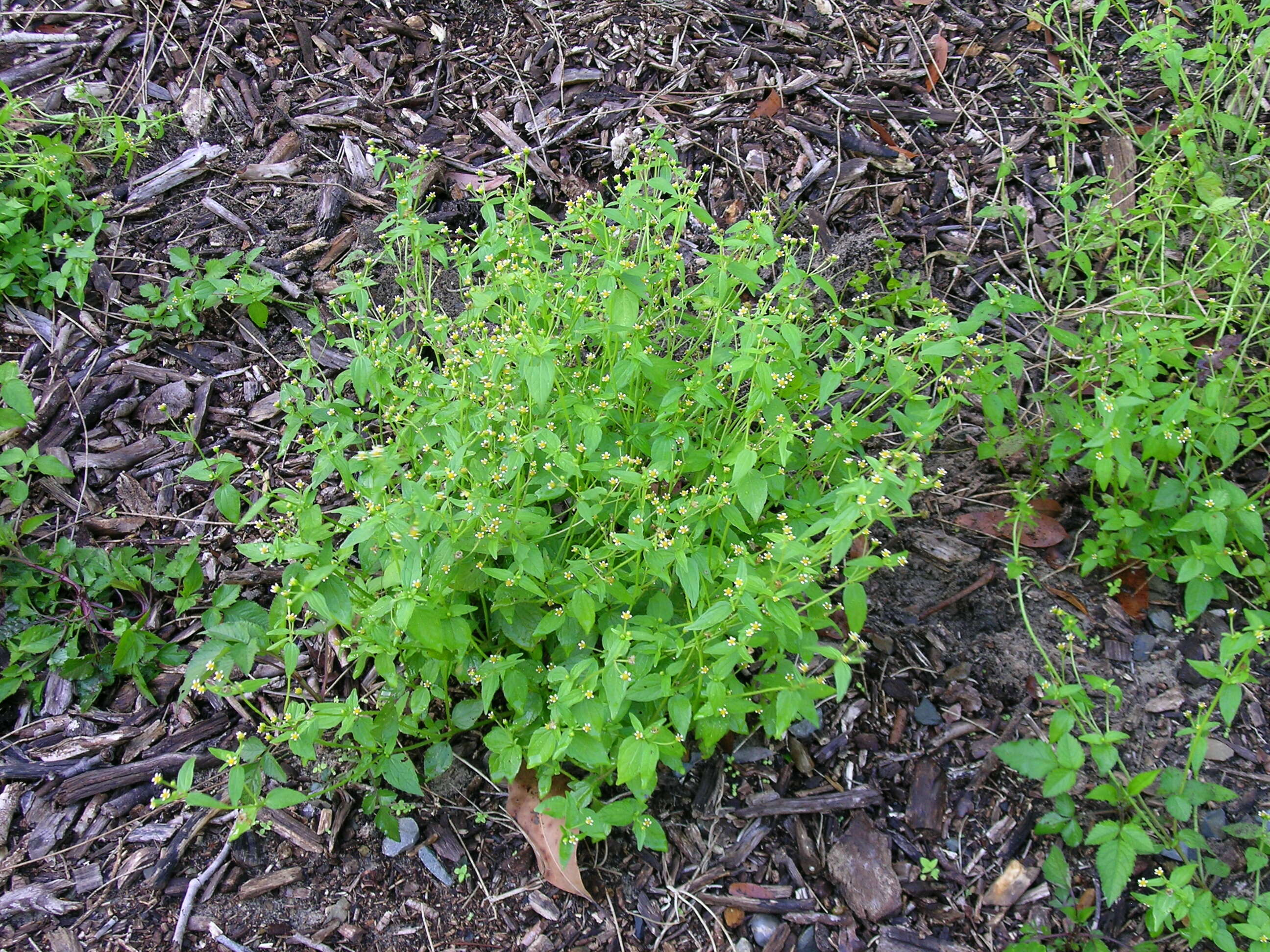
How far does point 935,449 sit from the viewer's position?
12.3 ft

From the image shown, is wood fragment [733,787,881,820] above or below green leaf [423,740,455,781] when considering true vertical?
below

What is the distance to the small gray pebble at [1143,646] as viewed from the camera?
3.21 metres

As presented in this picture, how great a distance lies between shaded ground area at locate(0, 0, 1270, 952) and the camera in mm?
2736

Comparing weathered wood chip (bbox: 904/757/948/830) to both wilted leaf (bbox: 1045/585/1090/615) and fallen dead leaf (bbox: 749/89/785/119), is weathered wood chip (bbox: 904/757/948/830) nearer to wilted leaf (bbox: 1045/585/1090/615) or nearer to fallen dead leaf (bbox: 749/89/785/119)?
wilted leaf (bbox: 1045/585/1090/615)

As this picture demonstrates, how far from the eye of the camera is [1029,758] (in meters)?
2.67

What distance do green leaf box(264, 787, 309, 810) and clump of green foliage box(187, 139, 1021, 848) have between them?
0.10 meters

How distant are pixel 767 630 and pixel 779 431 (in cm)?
58

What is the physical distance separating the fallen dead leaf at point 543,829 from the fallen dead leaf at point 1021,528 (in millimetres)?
1843

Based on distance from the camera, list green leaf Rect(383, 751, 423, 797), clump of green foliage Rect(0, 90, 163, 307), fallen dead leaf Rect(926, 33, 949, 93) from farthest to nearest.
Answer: fallen dead leaf Rect(926, 33, 949, 93) → clump of green foliage Rect(0, 90, 163, 307) → green leaf Rect(383, 751, 423, 797)

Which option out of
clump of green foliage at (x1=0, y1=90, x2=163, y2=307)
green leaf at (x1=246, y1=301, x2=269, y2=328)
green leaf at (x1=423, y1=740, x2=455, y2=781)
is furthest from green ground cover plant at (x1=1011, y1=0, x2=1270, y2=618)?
clump of green foliage at (x1=0, y1=90, x2=163, y2=307)

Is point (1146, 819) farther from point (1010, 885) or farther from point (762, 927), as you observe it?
point (762, 927)

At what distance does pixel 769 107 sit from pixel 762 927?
12.3ft

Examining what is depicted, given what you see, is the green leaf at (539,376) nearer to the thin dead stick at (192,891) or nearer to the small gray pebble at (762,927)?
the thin dead stick at (192,891)

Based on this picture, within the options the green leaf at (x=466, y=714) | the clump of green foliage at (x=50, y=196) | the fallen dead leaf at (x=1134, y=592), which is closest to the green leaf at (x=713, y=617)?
the green leaf at (x=466, y=714)
